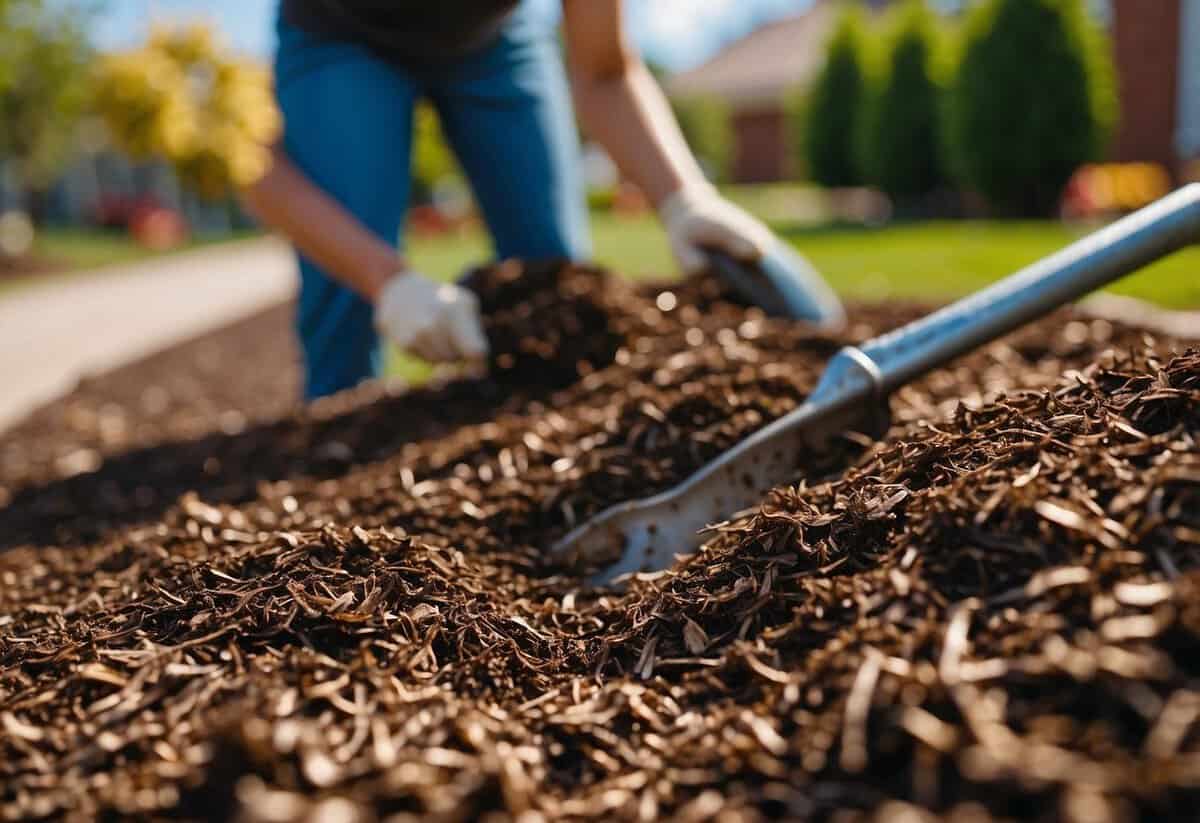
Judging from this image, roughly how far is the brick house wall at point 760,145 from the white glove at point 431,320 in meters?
30.6

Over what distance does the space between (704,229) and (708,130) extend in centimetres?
2914

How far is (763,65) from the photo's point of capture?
1341 inches

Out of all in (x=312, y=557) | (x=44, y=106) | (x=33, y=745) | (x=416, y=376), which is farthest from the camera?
(x=44, y=106)

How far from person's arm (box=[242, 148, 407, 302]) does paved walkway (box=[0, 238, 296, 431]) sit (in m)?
2.22

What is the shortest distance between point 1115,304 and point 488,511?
8.98 feet

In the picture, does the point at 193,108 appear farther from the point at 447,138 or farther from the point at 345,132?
the point at 447,138

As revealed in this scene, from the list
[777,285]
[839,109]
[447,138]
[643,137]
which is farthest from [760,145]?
[777,285]

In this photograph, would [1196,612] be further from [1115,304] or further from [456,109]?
[1115,304]

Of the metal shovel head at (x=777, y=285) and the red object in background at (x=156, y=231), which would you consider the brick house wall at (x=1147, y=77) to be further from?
the red object in background at (x=156, y=231)

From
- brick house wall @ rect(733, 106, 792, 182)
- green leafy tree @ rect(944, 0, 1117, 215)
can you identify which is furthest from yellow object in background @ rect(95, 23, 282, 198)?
brick house wall @ rect(733, 106, 792, 182)

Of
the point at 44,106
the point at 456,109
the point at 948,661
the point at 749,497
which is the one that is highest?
the point at 44,106

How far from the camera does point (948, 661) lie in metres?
1.04

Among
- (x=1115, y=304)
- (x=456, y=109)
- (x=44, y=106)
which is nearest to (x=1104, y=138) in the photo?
(x=1115, y=304)

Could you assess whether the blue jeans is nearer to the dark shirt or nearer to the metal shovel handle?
the dark shirt
